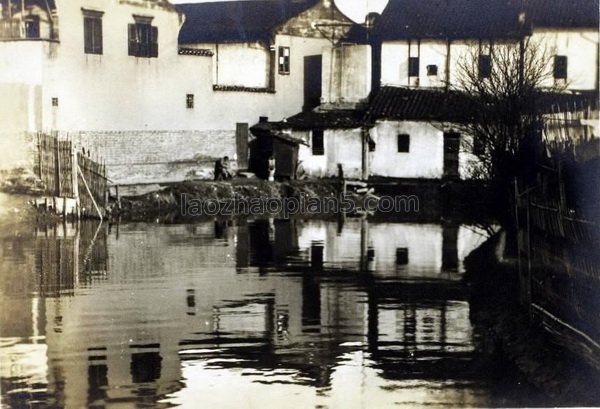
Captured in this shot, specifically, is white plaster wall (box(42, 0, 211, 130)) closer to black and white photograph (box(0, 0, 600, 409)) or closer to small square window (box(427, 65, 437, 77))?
black and white photograph (box(0, 0, 600, 409))

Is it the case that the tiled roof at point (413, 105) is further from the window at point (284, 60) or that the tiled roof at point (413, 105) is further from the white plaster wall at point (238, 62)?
the white plaster wall at point (238, 62)

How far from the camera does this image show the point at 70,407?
388 inches

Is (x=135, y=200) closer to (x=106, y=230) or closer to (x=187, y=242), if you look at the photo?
(x=106, y=230)

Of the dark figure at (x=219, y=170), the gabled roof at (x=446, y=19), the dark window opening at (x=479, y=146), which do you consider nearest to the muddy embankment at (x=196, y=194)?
the dark figure at (x=219, y=170)

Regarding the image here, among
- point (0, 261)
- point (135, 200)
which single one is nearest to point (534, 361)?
point (0, 261)

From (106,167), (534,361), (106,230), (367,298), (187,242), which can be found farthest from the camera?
(106,167)

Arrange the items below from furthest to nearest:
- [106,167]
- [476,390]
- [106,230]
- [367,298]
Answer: [106,167], [106,230], [367,298], [476,390]

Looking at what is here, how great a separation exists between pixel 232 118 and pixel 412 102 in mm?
8125

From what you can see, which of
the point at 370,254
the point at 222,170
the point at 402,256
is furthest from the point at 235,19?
the point at 402,256

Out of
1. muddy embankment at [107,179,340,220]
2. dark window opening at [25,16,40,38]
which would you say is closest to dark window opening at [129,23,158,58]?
dark window opening at [25,16,40,38]

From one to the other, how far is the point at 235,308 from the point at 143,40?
22.5 meters

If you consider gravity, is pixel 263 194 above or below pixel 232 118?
below

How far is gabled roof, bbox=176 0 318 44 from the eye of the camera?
42.9 metres

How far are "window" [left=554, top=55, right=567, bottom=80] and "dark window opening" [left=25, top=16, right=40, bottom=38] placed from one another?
19170mm
